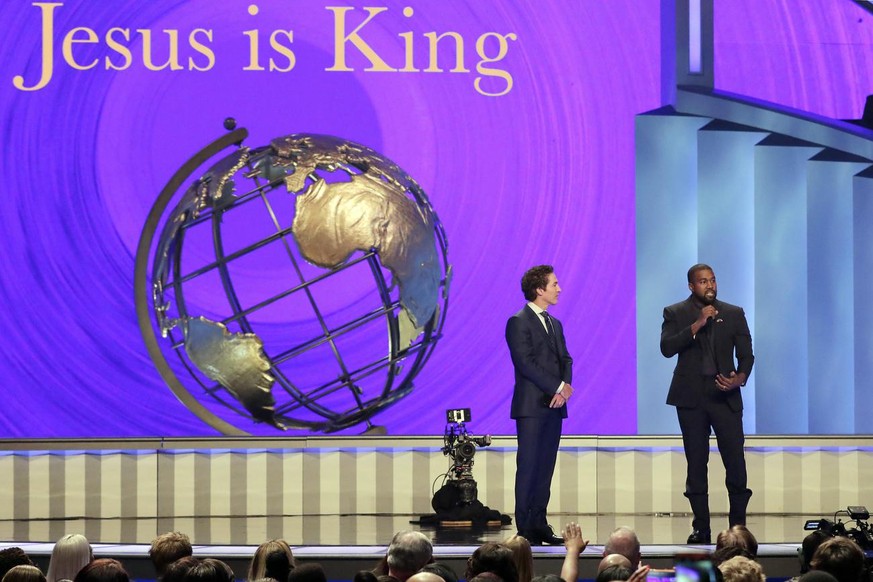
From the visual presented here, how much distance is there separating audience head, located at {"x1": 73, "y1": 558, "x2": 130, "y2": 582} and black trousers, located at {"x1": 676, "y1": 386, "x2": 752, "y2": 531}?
3322mm

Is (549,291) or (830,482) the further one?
(830,482)

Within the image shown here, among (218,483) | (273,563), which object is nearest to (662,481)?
(218,483)

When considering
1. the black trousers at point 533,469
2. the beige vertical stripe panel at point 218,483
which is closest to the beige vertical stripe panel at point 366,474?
the beige vertical stripe panel at point 218,483

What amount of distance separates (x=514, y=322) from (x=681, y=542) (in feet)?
4.02

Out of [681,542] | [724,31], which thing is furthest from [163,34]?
[681,542]

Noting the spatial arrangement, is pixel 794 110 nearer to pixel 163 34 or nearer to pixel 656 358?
pixel 656 358

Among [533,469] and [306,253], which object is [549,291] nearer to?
[533,469]

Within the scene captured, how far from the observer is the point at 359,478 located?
26.8 ft

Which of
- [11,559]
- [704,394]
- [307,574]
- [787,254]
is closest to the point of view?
[307,574]

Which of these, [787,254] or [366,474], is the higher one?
[787,254]

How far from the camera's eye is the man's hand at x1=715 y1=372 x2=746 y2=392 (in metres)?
6.35

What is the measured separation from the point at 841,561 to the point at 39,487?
5.37 metres

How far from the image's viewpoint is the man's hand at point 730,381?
6.35 m

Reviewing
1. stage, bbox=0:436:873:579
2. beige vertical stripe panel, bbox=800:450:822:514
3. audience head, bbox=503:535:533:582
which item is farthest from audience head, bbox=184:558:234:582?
beige vertical stripe panel, bbox=800:450:822:514
